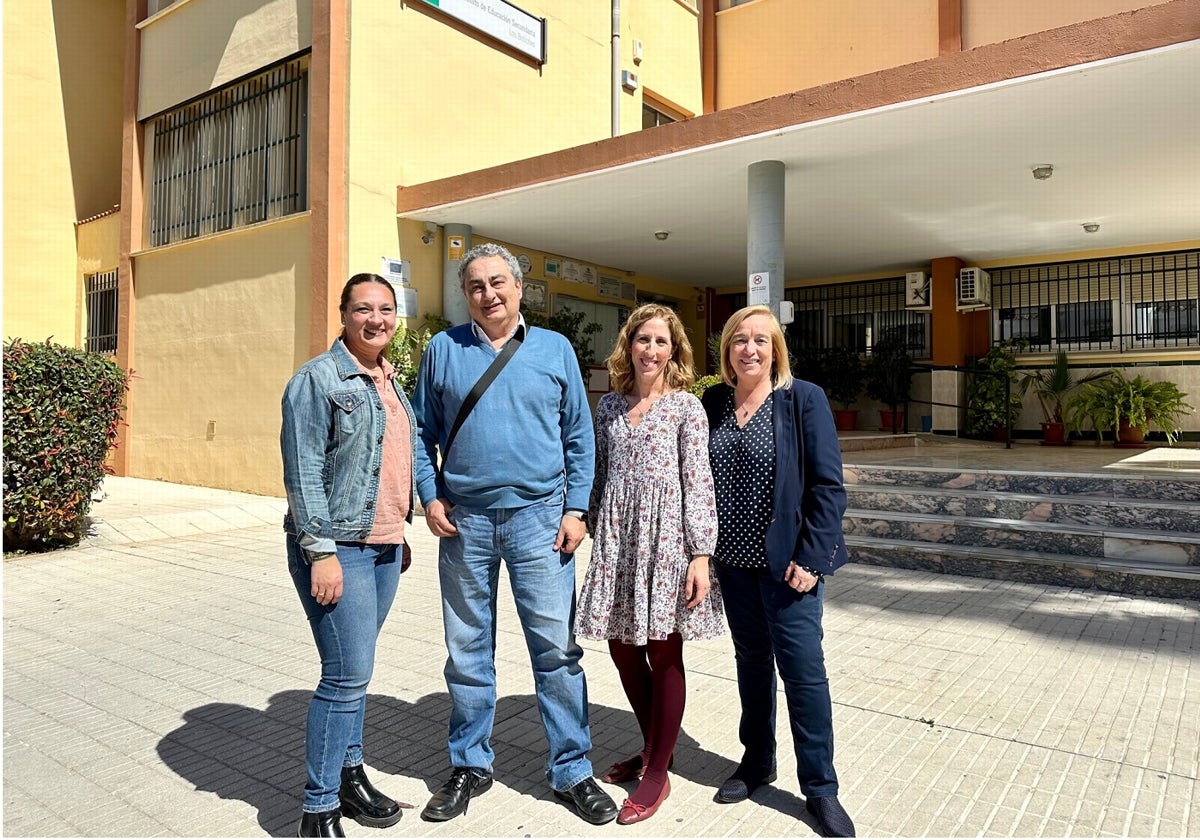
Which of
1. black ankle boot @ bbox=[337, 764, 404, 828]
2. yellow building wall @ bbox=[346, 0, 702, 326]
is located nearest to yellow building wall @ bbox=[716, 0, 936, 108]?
yellow building wall @ bbox=[346, 0, 702, 326]

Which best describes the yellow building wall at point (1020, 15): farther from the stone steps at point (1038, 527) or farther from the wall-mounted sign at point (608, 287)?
the stone steps at point (1038, 527)

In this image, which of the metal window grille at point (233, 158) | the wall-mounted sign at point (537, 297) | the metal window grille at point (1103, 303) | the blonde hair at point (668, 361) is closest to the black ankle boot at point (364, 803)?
the blonde hair at point (668, 361)

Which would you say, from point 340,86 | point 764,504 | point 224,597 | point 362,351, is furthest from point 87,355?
point 764,504

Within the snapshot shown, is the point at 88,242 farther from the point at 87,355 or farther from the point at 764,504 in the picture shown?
the point at 764,504

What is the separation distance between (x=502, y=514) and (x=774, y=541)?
34.2 inches

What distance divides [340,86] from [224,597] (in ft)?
21.0

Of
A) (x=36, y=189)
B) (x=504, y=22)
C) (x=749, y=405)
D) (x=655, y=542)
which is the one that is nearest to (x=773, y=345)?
(x=749, y=405)

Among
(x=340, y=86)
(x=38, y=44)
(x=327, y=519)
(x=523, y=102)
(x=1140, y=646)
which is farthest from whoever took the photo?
(x=38, y=44)

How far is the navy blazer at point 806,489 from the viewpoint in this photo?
100 inches

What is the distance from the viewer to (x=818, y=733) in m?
2.54

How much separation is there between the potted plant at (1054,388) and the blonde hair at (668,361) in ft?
34.8

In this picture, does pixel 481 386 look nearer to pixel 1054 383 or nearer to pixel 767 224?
pixel 767 224

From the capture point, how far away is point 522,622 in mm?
2656

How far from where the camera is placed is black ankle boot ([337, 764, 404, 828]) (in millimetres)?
2543
